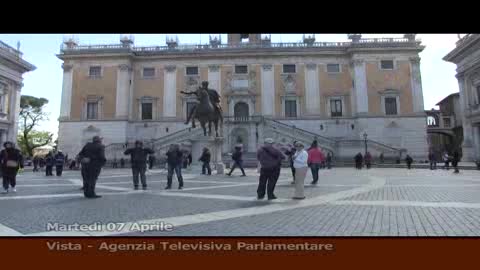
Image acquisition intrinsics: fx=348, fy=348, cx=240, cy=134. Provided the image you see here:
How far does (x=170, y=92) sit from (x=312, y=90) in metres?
16.1

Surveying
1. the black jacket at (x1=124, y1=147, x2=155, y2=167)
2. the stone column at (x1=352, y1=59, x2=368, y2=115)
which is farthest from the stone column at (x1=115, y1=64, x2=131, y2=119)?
the black jacket at (x1=124, y1=147, x2=155, y2=167)

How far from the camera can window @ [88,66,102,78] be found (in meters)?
39.0

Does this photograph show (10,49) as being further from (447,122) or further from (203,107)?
(203,107)

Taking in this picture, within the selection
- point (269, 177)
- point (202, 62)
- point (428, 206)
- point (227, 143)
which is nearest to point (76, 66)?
point (202, 62)

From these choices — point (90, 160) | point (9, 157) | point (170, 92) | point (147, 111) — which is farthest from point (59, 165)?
point (170, 92)

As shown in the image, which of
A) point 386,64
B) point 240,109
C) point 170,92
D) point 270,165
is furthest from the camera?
point 170,92

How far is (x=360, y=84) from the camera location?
125 feet

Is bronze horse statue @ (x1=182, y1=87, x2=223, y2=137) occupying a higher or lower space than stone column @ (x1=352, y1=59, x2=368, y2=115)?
lower

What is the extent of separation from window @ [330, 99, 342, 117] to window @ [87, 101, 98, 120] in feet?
86.2

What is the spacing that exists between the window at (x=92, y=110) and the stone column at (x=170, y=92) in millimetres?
7474
